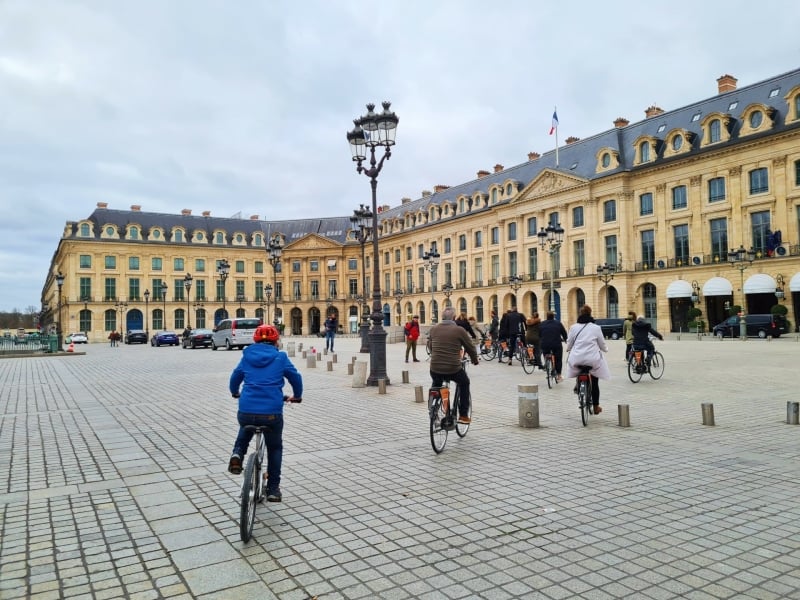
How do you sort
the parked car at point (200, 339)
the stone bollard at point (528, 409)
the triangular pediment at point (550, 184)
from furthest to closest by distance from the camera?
the triangular pediment at point (550, 184), the parked car at point (200, 339), the stone bollard at point (528, 409)

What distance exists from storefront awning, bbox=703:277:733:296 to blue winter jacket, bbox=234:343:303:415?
145ft

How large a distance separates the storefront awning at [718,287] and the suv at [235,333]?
3245 centimetres

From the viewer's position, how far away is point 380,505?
17.7 ft

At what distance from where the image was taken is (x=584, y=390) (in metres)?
9.10

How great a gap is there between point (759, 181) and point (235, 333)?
123 ft

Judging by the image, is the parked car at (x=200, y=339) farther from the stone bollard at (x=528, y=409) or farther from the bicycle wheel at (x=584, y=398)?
the bicycle wheel at (x=584, y=398)

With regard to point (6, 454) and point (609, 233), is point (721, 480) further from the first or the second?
point (609, 233)

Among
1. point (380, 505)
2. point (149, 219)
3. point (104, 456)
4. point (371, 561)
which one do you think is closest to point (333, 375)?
point (104, 456)

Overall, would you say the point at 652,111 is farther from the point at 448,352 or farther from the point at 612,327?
the point at 448,352

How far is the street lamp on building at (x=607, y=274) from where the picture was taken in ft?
150

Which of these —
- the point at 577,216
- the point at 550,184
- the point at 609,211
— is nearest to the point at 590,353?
the point at 609,211

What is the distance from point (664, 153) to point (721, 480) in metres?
47.3

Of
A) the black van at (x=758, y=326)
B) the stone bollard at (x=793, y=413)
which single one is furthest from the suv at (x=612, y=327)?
the stone bollard at (x=793, y=413)

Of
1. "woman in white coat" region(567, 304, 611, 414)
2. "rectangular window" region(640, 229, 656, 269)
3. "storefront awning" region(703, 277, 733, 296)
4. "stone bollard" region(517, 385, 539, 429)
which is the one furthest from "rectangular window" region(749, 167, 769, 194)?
"stone bollard" region(517, 385, 539, 429)
